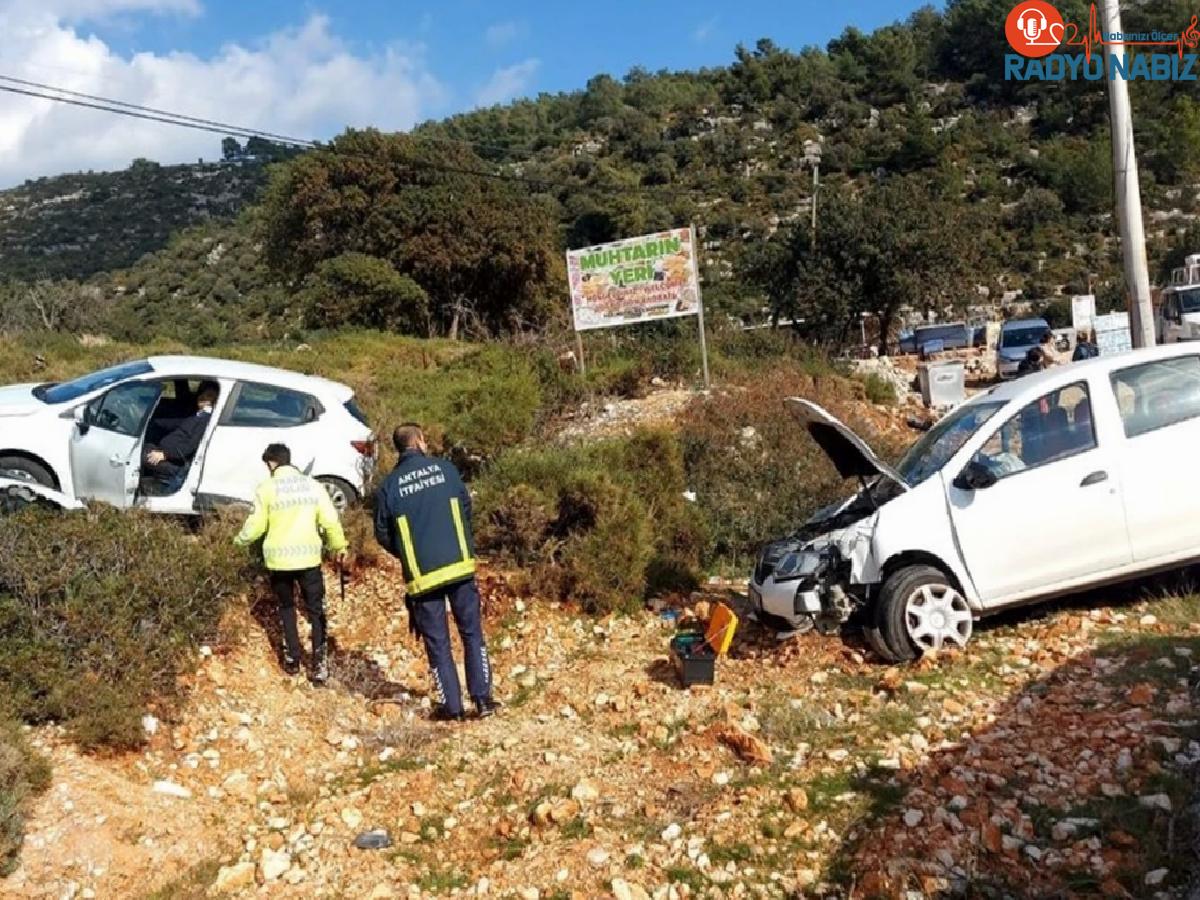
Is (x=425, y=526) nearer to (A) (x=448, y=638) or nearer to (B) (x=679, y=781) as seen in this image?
(A) (x=448, y=638)

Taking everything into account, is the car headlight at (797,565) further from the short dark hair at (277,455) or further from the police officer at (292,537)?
the short dark hair at (277,455)

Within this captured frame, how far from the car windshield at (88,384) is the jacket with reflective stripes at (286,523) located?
2895mm

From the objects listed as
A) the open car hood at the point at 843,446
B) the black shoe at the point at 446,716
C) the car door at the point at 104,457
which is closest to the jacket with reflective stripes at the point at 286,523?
the black shoe at the point at 446,716

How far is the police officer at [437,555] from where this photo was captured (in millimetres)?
5977

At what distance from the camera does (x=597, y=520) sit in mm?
8516

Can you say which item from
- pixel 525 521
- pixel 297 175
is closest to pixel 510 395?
pixel 525 521

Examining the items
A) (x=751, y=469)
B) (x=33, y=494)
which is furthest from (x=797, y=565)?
(x=33, y=494)

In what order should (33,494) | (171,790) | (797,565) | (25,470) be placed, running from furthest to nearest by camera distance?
(25,470) → (33,494) → (797,565) → (171,790)

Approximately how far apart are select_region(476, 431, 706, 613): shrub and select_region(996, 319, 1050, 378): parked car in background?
2034 cm

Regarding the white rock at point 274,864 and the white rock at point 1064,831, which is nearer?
the white rock at point 1064,831

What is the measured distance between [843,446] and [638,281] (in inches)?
344

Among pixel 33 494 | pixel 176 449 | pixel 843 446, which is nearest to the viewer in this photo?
pixel 843 446

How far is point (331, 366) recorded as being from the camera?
1950 cm

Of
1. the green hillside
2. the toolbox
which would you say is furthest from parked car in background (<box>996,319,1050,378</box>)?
Result: the toolbox
